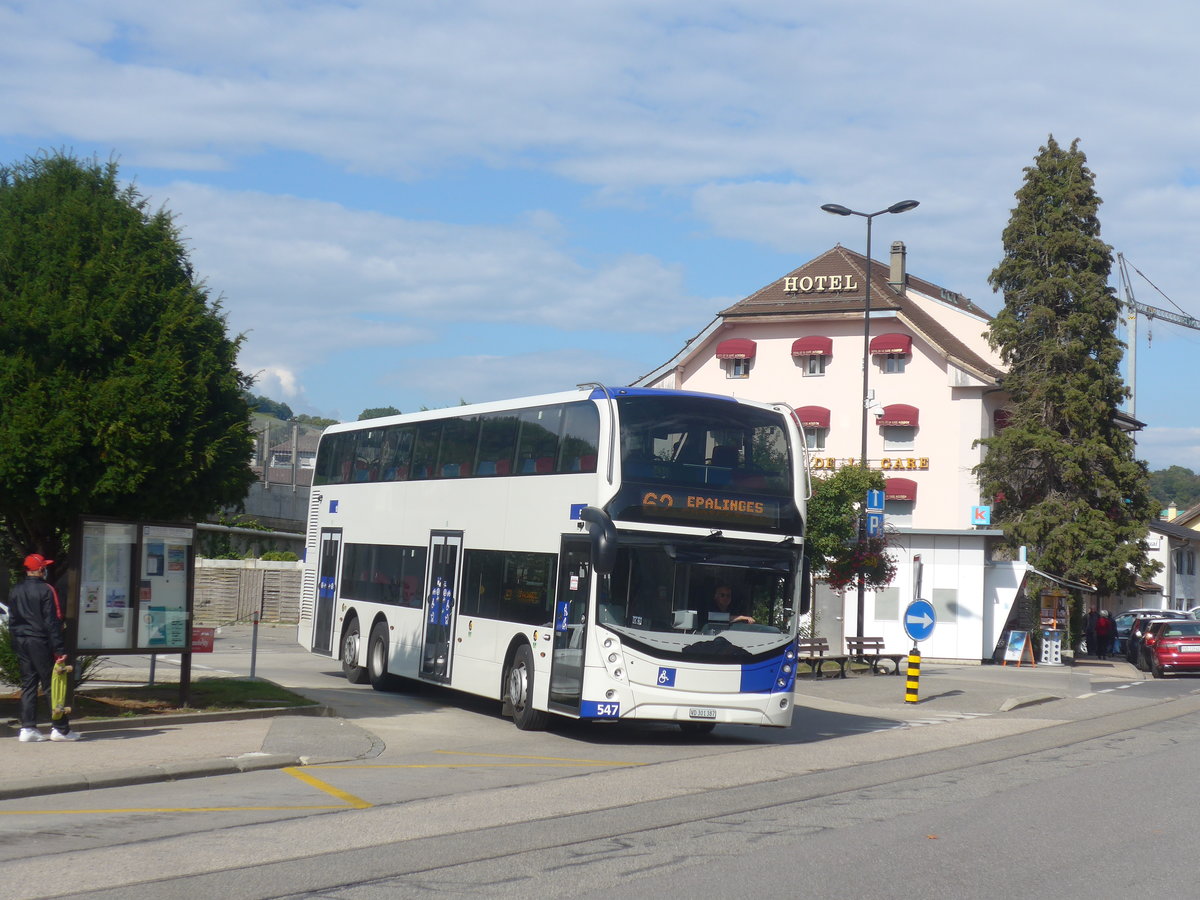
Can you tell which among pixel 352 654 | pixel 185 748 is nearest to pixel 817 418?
pixel 352 654

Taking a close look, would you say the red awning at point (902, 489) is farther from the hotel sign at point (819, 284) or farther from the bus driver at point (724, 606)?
the bus driver at point (724, 606)

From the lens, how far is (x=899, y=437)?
54.9 m

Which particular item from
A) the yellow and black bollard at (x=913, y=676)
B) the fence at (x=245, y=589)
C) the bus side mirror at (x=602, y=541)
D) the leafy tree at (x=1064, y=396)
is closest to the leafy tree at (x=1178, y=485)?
the leafy tree at (x=1064, y=396)

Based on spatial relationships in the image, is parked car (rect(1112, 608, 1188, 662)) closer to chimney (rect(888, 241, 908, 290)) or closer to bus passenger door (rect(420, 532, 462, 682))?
chimney (rect(888, 241, 908, 290))

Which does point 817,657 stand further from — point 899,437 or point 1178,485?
point 1178,485

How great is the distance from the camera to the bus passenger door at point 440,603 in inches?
755

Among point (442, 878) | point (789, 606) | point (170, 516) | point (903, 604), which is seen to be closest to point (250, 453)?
point (170, 516)

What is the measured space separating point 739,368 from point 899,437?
26.4 ft

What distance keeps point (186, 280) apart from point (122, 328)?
45.4 inches

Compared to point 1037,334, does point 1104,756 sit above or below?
below

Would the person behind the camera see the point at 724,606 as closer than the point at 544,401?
Yes

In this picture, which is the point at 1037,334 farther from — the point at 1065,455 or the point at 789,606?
the point at 789,606

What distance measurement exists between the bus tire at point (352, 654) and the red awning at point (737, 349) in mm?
37361

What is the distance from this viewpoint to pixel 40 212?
15172mm
